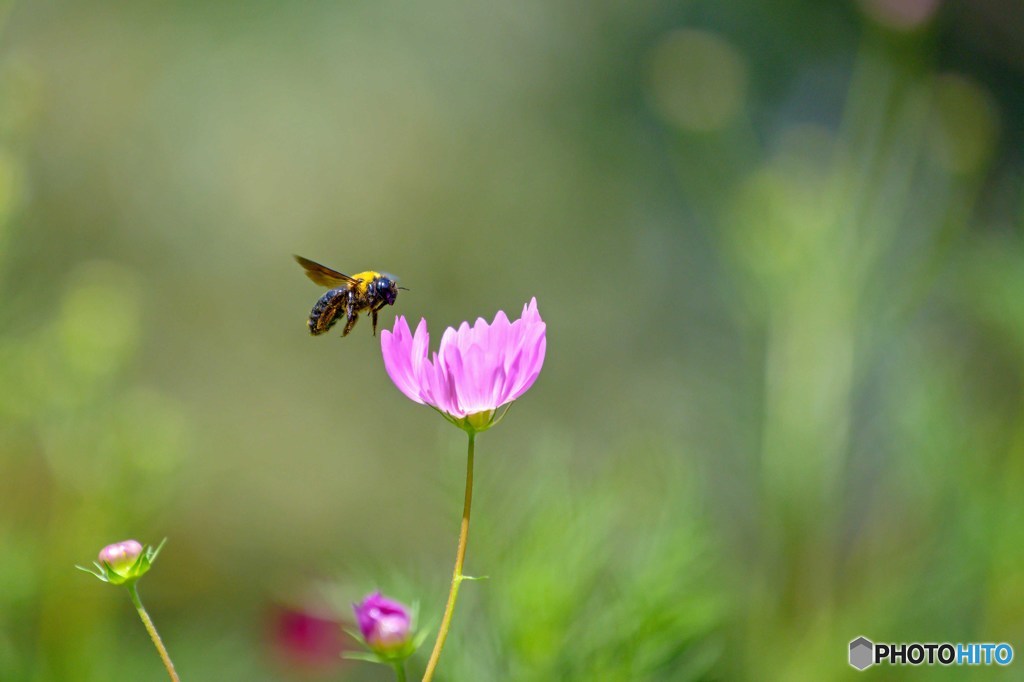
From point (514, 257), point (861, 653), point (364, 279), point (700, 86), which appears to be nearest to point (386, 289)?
point (364, 279)

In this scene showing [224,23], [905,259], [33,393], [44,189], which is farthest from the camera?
[224,23]

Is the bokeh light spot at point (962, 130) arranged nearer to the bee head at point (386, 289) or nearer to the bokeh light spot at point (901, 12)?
the bokeh light spot at point (901, 12)

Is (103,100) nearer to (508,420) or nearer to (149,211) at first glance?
(149,211)

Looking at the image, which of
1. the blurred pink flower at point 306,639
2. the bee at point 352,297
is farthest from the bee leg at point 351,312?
the blurred pink flower at point 306,639

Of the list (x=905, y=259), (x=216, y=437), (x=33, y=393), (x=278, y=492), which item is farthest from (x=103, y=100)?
(x=905, y=259)

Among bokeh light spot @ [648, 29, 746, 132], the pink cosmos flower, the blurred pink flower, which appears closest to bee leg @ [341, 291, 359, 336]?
the pink cosmos flower

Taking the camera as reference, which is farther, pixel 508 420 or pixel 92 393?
pixel 508 420

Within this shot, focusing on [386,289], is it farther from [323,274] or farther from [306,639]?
[306,639]
